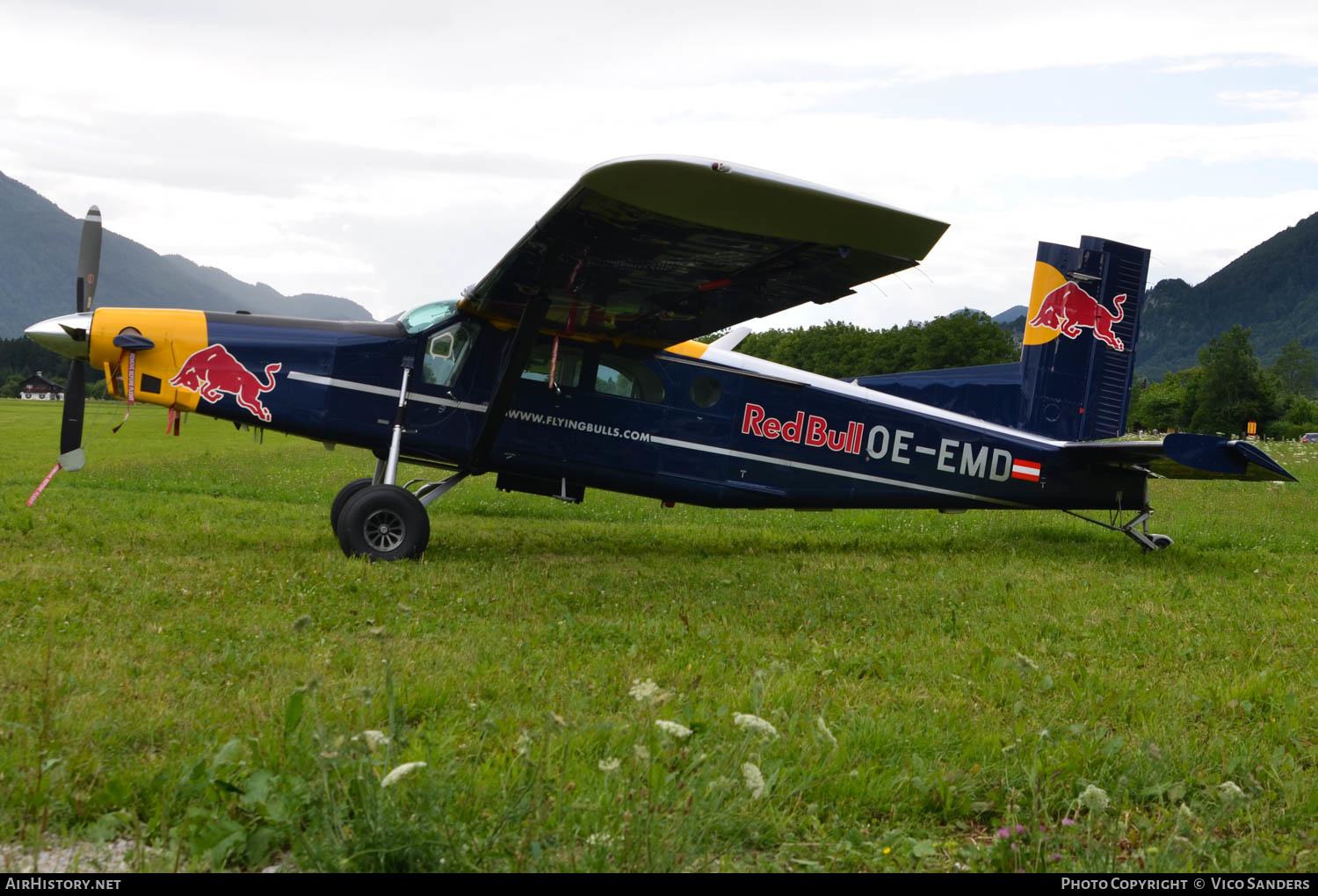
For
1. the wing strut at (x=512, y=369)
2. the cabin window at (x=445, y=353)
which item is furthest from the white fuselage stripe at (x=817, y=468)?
the cabin window at (x=445, y=353)

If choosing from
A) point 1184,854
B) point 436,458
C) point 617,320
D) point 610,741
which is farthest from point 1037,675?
point 436,458

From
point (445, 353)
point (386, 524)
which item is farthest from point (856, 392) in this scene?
point (386, 524)

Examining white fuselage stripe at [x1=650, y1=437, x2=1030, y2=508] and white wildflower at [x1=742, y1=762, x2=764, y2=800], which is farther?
white fuselage stripe at [x1=650, y1=437, x2=1030, y2=508]

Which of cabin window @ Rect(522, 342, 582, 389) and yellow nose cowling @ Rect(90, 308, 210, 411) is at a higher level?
cabin window @ Rect(522, 342, 582, 389)

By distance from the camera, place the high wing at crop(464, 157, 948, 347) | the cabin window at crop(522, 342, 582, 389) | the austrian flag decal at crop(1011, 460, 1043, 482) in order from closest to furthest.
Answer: the high wing at crop(464, 157, 948, 347) < the cabin window at crop(522, 342, 582, 389) < the austrian flag decal at crop(1011, 460, 1043, 482)

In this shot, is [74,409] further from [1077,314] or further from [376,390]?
[1077,314]

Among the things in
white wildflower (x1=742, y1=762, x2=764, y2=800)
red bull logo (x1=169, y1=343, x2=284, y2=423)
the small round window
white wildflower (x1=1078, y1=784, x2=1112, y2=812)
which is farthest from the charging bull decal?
white wildflower (x1=742, y1=762, x2=764, y2=800)

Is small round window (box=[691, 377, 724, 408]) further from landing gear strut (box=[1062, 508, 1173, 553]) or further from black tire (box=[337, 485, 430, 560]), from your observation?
landing gear strut (box=[1062, 508, 1173, 553])

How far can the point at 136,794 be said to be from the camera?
113 inches

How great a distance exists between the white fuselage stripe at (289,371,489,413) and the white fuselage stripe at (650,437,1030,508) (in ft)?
5.97

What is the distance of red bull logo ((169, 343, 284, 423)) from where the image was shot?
8352 mm

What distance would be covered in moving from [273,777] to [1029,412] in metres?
9.69

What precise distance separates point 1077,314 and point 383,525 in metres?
7.88

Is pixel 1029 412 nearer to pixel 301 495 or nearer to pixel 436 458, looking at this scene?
pixel 436 458
